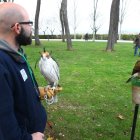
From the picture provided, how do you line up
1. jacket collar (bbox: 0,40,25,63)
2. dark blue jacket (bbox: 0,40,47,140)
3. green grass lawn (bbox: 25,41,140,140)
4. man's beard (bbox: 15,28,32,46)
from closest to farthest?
dark blue jacket (bbox: 0,40,47,140) → jacket collar (bbox: 0,40,25,63) → man's beard (bbox: 15,28,32,46) → green grass lawn (bbox: 25,41,140,140)

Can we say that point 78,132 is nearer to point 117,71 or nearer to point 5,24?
point 5,24

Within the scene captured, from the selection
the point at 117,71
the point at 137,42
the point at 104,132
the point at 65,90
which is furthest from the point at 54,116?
the point at 137,42

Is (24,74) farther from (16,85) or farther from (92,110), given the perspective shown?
(92,110)

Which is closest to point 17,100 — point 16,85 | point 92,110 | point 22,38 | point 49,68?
point 16,85

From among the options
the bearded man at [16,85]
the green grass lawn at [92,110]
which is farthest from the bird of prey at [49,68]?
the green grass lawn at [92,110]

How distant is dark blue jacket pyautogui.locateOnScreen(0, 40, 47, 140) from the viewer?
2174mm

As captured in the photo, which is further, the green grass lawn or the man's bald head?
the green grass lawn

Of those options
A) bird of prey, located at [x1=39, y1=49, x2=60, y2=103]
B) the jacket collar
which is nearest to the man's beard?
the jacket collar

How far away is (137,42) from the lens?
2411cm

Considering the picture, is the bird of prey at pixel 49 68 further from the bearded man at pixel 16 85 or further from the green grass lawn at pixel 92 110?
the green grass lawn at pixel 92 110

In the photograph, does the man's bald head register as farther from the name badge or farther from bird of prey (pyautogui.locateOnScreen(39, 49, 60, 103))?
bird of prey (pyautogui.locateOnScreen(39, 49, 60, 103))

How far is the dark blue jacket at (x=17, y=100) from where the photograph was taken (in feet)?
7.13

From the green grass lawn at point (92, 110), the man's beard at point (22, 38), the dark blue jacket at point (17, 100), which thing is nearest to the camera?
the dark blue jacket at point (17, 100)

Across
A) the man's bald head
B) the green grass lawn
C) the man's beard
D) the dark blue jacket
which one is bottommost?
the green grass lawn
